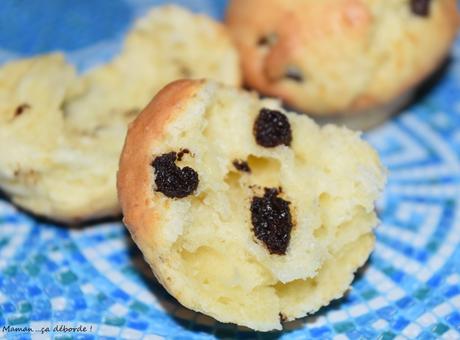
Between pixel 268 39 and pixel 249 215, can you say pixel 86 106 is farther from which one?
pixel 249 215

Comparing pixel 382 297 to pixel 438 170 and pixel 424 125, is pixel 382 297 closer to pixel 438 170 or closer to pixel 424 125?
pixel 438 170

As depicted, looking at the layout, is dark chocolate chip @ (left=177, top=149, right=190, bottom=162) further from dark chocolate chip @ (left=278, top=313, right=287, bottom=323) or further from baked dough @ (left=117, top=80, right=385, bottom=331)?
dark chocolate chip @ (left=278, top=313, right=287, bottom=323)

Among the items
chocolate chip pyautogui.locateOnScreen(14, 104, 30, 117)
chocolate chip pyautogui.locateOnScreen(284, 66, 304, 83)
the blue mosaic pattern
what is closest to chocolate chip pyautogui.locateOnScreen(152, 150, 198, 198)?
the blue mosaic pattern

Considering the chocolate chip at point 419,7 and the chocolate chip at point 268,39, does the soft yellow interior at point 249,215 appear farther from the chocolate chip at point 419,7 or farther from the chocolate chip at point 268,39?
the chocolate chip at point 419,7

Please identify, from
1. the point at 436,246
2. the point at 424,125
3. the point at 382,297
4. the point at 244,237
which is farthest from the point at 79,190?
the point at 424,125

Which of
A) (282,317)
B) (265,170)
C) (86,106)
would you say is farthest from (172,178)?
(86,106)
